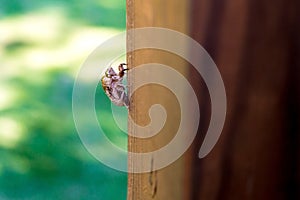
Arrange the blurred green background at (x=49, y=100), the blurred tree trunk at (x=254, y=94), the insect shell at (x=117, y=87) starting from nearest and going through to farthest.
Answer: the blurred tree trunk at (x=254, y=94) → the insect shell at (x=117, y=87) → the blurred green background at (x=49, y=100)

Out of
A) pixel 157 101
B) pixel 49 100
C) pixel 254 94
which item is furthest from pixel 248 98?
pixel 49 100

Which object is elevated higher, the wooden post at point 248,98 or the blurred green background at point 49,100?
the blurred green background at point 49,100

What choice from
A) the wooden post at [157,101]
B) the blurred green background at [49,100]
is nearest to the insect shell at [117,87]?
the wooden post at [157,101]

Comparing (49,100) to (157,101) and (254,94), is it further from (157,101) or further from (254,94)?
(254,94)

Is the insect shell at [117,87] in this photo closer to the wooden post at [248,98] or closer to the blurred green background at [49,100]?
the wooden post at [248,98]

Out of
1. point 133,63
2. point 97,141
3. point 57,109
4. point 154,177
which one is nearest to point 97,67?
point 57,109

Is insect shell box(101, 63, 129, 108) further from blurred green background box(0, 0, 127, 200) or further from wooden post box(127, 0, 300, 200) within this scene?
blurred green background box(0, 0, 127, 200)
